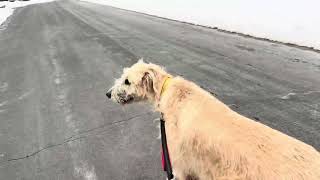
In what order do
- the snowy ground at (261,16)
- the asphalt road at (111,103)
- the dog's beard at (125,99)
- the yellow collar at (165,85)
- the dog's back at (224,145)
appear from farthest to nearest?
1. the snowy ground at (261,16)
2. the asphalt road at (111,103)
3. the dog's beard at (125,99)
4. the yellow collar at (165,85)
5. the dog's back at (224,145)

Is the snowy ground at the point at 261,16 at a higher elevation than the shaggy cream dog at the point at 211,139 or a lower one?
higher

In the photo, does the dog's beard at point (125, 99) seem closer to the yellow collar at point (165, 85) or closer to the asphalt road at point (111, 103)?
the yellow collar at point (165, 85)

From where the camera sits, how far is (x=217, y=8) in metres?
25.3

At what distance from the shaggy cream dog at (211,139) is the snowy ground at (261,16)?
10.3 meters


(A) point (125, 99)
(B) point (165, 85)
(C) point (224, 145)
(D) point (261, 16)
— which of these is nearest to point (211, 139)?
(C) point (224, 145)

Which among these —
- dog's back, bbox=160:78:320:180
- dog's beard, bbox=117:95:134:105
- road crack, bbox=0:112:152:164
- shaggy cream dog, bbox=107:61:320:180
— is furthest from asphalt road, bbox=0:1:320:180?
dog's back, bbox=160:78:320:180

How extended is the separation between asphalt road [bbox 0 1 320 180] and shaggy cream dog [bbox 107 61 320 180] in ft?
4.89

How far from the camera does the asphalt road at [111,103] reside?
21.0 ft

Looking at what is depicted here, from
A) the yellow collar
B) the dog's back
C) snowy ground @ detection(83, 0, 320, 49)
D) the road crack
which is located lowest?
the road crack

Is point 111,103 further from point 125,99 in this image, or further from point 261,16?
point 261,16

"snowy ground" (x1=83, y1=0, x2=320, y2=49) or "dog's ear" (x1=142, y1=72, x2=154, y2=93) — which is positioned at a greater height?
"snowy ground" (x1=83, y1=0, x2=320, y2=49)

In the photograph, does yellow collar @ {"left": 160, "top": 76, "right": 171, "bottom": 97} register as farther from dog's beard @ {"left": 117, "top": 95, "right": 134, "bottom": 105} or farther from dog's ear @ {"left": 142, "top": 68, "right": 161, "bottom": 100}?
dog's beard @ {"left": 117, "top": 95, "right": 134, "bottom": 105}

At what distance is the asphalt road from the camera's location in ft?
21.0

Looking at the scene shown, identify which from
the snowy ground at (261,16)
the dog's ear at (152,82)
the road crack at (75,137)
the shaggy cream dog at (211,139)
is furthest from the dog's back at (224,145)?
the snowy ground at (261,16)
